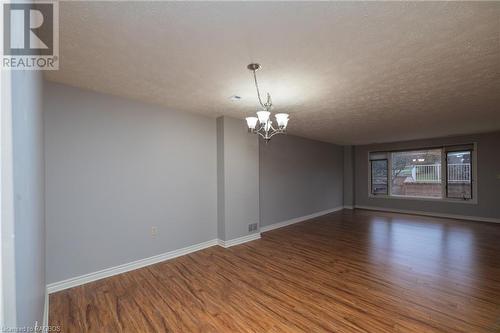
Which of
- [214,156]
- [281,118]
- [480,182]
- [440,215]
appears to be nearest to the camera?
[281,118]

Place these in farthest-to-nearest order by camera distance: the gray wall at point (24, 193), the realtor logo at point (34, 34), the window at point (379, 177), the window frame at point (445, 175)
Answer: the window at point (379, 177) < the window frame at point (445, 175) < the realtor logo at point (34, 34) < the gray wall at point (24, 193)

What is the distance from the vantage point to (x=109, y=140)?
116 inches

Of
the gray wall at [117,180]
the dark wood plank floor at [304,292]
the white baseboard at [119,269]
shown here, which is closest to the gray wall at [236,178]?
the gray wall at [117,180]

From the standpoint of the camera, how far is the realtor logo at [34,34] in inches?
36.8

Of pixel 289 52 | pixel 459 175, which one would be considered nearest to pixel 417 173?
pixel 459 175

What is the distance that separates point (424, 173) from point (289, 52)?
278 inches

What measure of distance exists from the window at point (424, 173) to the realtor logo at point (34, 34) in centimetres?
828

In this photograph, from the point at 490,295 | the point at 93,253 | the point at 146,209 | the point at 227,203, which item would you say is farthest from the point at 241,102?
the point at 490,295

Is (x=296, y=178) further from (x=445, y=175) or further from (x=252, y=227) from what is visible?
(x=445, y=175)

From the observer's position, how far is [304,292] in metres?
2.51

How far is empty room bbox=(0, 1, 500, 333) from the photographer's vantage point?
142cm

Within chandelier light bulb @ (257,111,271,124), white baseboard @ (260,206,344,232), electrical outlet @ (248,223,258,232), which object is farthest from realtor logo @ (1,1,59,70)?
white baseboard @ (260,206,344,232)

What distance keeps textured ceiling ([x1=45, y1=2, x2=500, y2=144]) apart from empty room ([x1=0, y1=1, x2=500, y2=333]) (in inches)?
0.7

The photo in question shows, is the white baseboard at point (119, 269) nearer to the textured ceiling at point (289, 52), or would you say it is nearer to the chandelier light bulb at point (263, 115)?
the textured ceiling at point (289, 52)
